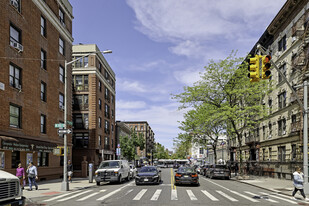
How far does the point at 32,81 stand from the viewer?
86.4 ft

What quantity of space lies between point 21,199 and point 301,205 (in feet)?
38.9

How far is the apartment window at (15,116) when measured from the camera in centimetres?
2305

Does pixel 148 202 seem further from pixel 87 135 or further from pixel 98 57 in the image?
pixel 98 57

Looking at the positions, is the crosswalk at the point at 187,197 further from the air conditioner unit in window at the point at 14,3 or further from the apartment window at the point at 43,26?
the apartment window at the point at 43,26

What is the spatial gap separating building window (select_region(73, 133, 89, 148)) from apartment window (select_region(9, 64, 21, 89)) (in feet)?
79.1

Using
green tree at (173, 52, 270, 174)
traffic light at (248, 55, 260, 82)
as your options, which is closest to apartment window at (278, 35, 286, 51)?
green tree at (173, 52, 270, 174)

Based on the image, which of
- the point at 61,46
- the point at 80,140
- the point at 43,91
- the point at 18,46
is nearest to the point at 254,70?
the point at 18,46

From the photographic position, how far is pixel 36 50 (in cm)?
2727

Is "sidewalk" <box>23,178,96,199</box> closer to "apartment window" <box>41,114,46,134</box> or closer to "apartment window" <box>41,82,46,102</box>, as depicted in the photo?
"apartment window" <box>41,114,46,134</box>

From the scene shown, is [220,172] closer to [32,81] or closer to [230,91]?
[230,91]

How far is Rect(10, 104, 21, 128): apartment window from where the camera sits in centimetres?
2305

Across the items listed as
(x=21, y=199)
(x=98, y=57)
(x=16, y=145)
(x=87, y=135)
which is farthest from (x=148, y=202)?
(x=98, y=57)

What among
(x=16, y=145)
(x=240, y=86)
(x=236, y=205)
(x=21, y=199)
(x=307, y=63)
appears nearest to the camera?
(x=21, y=199)

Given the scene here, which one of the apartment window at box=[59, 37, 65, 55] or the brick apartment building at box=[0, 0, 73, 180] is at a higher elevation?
the apartment window at box=[59, 37, 65, 55]
